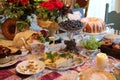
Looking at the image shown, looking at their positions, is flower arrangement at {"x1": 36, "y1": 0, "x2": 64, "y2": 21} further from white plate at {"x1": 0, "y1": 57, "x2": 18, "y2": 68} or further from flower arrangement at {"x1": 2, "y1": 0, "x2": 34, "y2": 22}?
white plate at {"x1": 0, "y1": 57, "x2": 18, "y2": 68}

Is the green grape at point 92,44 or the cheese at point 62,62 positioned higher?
the green grape at point 92,44

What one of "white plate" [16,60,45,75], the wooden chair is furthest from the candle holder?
the wooden chair

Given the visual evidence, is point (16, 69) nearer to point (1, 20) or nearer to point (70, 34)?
point (70, 34)

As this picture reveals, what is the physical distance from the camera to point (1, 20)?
1.75 meters

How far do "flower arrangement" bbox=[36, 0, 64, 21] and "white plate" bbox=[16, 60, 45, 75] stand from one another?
0.41m

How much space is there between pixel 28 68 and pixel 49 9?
0.48 m

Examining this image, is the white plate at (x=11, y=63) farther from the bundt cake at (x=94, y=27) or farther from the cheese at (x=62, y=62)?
the bundt cake at (x=94, y=27)

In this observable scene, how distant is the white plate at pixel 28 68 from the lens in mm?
1113

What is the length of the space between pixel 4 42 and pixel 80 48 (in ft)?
2.01

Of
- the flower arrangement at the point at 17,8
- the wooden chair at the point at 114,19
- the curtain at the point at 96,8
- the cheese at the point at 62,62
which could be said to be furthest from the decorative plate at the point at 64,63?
the curtain at the point at 96,8

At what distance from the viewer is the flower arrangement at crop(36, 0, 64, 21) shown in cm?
141

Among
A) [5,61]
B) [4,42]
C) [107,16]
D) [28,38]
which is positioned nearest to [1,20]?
[4,42]

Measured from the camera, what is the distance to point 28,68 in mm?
1156

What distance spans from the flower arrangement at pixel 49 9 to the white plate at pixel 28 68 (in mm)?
409
